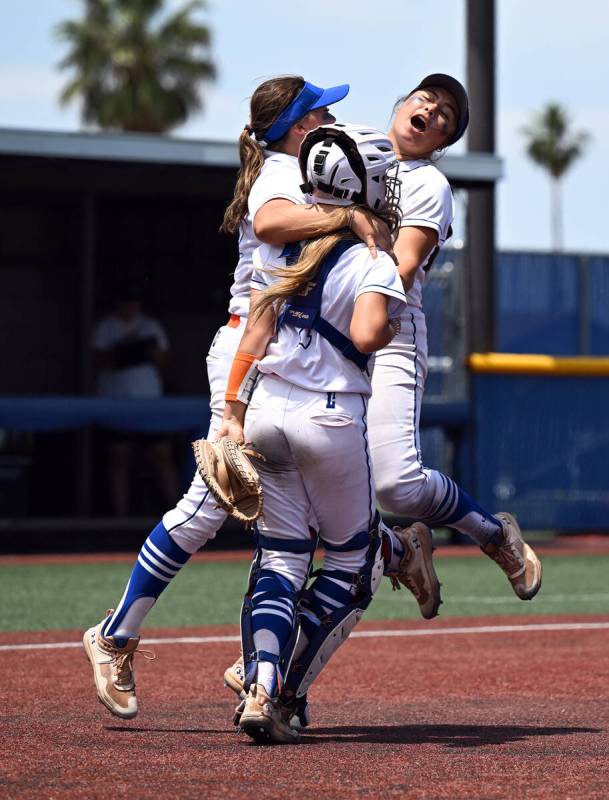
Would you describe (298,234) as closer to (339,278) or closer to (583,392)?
(339,278)

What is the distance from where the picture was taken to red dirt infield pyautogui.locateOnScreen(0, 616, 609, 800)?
4.24 metres

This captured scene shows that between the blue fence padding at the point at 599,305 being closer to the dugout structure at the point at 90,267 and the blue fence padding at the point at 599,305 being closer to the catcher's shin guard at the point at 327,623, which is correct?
the dugout structure at the point at 90,267

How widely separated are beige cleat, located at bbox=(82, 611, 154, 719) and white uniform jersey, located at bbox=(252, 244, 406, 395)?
47.0 inches

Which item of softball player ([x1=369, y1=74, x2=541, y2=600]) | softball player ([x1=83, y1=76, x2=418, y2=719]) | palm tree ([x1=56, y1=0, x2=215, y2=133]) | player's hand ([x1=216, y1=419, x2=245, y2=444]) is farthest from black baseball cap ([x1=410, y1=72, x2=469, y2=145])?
palm tree ([x1=56, y1=0, x2=215, y2=133])

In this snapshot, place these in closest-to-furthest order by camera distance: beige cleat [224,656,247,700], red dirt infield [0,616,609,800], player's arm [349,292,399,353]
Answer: red dirt infield [0,616,609,800] → player's arm [349,292,399,353] → beige cleat [224,656,247,700]

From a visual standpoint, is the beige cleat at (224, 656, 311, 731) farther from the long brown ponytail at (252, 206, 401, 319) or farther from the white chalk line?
the white chalk line

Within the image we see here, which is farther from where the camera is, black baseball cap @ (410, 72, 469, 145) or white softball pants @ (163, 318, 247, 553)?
black baseball cap @ (410, 72, 469, 145)

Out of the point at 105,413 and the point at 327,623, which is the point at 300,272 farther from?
the point at 105,413

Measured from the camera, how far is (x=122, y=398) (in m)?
14.5

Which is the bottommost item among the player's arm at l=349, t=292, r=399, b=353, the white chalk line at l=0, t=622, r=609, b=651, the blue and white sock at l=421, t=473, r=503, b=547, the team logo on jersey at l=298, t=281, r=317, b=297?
the white chalk line at l=0, t=622, r=609, b=651

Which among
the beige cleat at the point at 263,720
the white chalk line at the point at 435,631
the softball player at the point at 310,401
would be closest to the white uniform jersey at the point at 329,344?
the softball player at the point at 310,401

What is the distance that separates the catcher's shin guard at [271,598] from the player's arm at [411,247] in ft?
3.30

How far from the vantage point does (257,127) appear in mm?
5629

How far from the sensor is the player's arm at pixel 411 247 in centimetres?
557
